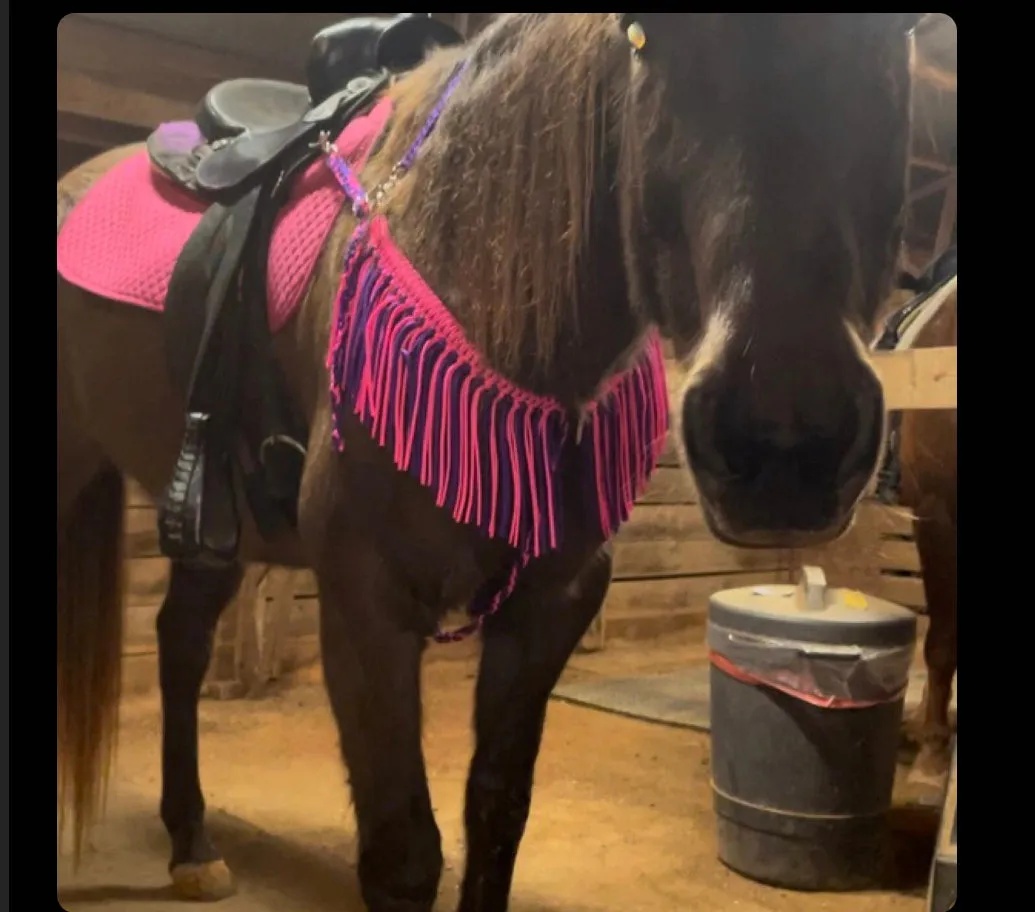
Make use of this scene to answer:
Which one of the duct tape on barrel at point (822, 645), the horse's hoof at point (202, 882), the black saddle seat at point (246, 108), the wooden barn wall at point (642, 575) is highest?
the black saddle seat at point (246, 108)

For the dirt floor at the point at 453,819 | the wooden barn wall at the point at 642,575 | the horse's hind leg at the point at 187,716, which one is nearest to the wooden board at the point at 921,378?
the wooden barn wall at the point at 642,575

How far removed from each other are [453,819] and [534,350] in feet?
1.23

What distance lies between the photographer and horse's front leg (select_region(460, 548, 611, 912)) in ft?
2.26

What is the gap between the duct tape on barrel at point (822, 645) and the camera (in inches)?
32.9

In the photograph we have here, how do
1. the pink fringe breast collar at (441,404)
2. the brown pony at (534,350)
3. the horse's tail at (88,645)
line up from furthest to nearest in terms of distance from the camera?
Result: 1. the horse's tail at (88,645)
2. the pink fringe breast collar at (441,404)
3. the brown pony at (534,350)

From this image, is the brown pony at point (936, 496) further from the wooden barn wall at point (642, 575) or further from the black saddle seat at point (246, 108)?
the black saddle seat at point (246, 108)

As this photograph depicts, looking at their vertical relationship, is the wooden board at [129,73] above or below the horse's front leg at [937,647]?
above

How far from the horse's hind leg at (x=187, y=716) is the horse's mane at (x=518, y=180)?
0.35 m

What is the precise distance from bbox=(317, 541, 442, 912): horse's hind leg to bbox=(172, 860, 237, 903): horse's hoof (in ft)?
0.79

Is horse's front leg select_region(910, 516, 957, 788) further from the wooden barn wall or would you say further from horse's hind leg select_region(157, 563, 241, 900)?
horse's hind leg select_region(157, 563, 241, 900)

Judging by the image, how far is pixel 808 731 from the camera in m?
0.89

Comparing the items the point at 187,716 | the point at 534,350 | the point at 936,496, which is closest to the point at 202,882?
the point at 187,716

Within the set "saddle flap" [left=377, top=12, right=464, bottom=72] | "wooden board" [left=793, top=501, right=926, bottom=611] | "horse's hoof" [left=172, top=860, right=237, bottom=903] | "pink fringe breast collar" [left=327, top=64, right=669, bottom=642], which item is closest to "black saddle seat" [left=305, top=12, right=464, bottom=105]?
"saddle flap" [left=377, top=12, right=464, bottom=72]

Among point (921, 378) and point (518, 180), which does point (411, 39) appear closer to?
point (518, 180)
